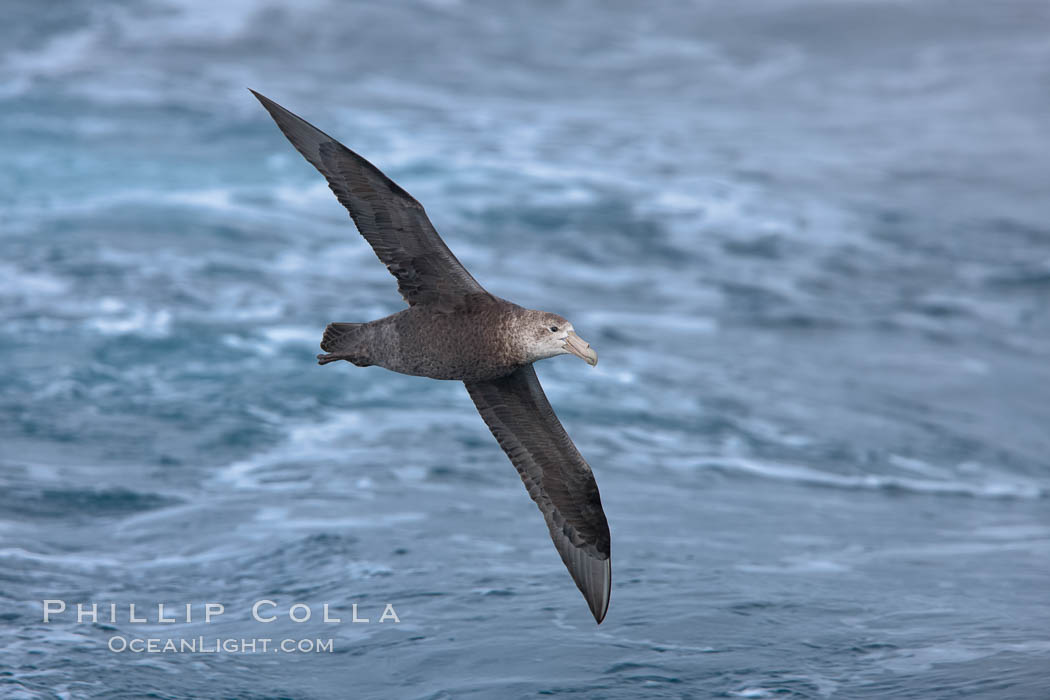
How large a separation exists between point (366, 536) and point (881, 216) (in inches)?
733

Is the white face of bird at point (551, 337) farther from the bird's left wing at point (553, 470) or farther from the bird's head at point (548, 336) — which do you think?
the bird's left wing at point (553, 470)

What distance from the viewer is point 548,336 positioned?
7898mm

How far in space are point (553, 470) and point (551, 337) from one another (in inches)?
67.5

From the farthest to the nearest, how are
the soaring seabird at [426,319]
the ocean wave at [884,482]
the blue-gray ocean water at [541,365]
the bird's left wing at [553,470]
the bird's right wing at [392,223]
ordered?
the ocean wave at [884,482] → the blue-gray ocean water at [541,365] → the bird's left wing at [553,470] → the bird's right wing at [392,223] → the soaring seabird at [426,319]

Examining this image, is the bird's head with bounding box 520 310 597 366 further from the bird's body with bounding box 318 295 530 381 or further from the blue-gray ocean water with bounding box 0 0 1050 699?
the blue-gray ocean water with bounding box 0 0 1050 699

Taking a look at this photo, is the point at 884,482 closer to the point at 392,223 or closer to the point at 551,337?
the point at 551,337

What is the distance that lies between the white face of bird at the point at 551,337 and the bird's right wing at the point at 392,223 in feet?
2.02

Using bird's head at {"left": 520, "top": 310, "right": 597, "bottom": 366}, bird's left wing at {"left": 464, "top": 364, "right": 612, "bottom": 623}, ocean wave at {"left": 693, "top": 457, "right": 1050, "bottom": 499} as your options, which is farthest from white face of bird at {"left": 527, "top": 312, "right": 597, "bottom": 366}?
ocean wave at {"left": 693, "top": 457, "right": 1050, "bottom": 499}

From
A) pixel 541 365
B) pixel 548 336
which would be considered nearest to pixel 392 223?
A: pixel 548 336

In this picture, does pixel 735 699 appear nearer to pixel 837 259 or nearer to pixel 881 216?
pixel 837 259

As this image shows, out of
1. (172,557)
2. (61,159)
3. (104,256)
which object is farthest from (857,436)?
(61,159)

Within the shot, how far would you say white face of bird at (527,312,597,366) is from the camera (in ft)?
25.7

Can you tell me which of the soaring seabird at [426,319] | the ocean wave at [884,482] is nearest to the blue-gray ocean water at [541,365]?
the ocean wave at [884,482]

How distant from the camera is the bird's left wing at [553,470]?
9.11 metres
